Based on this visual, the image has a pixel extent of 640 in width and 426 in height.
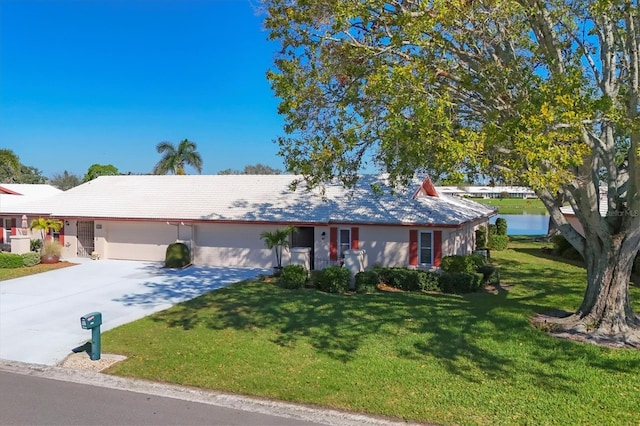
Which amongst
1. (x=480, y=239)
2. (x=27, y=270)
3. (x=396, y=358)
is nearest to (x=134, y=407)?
(x=396, y=358)

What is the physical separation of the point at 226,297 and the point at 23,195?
21488 millimetres

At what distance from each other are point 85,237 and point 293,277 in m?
14.2

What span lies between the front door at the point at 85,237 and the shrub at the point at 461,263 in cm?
1792

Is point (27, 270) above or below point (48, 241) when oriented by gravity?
below

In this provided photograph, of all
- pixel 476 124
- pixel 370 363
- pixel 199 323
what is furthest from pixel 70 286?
pixel 476 124

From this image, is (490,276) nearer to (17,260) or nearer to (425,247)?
(425,247)

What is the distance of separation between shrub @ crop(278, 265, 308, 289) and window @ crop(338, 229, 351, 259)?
402 cm

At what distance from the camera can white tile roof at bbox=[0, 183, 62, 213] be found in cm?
2792

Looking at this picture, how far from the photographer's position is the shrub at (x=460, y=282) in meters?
16.2

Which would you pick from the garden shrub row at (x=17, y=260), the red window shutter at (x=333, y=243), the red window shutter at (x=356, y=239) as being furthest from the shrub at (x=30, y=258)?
the red window shutter at (x=356, y=239)

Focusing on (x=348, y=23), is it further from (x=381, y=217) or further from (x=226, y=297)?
(x=381, y=217)

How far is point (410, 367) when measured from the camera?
871cm

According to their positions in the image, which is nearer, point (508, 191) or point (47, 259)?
point (508, 191)

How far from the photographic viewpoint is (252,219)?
853 inches
